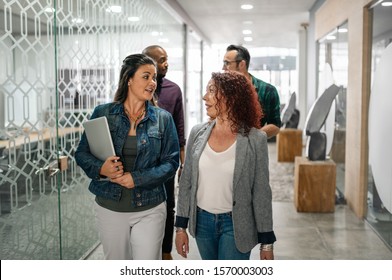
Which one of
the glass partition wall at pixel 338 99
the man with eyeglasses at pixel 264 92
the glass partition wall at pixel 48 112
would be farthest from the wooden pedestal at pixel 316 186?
the glass partition wall at pixel 48 112

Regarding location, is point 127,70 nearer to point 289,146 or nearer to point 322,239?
point 322,239

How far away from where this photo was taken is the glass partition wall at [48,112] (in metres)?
2.15

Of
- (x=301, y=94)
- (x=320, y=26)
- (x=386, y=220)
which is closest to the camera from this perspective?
(x=386, y=220)

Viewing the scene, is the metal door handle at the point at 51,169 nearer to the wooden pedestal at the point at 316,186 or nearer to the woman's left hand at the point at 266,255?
the woman's left hand at the point at 266,255

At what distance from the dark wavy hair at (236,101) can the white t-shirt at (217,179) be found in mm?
81

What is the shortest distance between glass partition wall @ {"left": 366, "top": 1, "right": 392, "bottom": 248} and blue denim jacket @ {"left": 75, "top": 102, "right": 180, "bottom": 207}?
2035 millimetres

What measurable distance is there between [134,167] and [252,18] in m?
7.17

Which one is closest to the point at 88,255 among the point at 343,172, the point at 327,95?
the point at 327,95

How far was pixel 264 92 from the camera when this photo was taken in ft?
8.89

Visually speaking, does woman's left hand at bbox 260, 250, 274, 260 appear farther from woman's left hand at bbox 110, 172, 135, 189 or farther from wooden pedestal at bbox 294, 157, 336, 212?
wooden pedestal at bbox 294, 157, 336, 212

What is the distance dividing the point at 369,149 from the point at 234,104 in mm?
2552

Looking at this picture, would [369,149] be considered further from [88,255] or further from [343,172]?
[88,255]

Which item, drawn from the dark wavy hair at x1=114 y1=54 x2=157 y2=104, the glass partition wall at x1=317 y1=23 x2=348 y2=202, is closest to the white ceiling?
the glass partition wall at x1=317 y1=23 x2=348 y2=202
